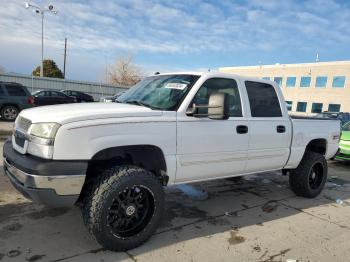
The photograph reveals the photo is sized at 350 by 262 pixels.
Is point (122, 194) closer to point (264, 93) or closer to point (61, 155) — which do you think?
point (61, 155)

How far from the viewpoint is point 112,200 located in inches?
139

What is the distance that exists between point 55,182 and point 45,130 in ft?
1.61

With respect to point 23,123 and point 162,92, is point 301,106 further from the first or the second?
point 23,123

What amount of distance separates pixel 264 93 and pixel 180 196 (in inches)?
80.9

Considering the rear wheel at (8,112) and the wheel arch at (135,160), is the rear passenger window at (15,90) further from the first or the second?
the wheel arch at (135,160)

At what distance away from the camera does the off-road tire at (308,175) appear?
5.95 m

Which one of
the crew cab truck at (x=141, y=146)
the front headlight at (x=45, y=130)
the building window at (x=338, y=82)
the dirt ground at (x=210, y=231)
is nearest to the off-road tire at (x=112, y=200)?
the crew cab truck at (x=141, y=146)

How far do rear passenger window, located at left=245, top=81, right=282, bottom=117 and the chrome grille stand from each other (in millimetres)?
2833

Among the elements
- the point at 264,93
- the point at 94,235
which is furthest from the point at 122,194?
the point at 264,93

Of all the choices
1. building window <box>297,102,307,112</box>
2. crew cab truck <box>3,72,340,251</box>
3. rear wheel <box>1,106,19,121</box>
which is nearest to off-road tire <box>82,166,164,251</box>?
crew cab truck <box>3,72,340,251</box>

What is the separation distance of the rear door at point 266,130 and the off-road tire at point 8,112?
1266cm

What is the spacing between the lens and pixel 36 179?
3.23 metres

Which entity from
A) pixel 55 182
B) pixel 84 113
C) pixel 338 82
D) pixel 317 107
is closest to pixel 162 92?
pixel 84 113

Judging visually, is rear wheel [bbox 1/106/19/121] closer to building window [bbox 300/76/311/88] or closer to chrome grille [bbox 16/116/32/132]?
chrome grille [bbox 16/116/32/132]
